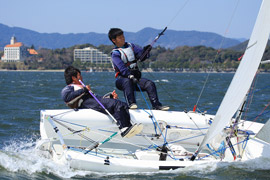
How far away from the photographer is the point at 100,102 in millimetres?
4848

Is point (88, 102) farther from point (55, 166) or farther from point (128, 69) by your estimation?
point (55, 166)

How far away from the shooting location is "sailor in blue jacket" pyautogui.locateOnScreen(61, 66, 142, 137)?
4.62 m

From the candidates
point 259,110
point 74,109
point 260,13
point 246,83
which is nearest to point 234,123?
point 246,83

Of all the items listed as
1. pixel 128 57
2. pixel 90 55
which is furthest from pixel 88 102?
pixel 90 55

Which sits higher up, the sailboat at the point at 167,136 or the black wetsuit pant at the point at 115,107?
the black wetsuit pant at the point at 115,107

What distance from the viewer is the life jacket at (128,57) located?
5.15m

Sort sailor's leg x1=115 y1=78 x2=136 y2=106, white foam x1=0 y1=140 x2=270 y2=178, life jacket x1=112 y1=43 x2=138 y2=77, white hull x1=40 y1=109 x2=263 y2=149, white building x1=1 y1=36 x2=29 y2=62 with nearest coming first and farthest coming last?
white foam x1=0 y1=140 x2=270 y2=178
white hull x1=40 y1=109 x2=263 y2=149
sailor's leg x1=115 y1=78 x2=136 y2=106
life jacket x1=112 y1=43 x2=138 y2=77
white building x1=1 y1=36 x2=29 y2=62

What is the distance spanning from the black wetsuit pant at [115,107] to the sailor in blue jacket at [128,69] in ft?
0.78

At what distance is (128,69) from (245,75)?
5.32 feet

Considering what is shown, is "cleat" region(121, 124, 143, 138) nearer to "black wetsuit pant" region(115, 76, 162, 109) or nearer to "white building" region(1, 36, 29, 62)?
"black wetsuit pant" region(115, 76, 162, 109)

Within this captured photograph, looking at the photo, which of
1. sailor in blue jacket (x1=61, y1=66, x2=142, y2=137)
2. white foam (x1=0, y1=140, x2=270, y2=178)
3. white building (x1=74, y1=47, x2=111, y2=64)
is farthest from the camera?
white building (x1=74, y1=47, x2=111, y2=64)

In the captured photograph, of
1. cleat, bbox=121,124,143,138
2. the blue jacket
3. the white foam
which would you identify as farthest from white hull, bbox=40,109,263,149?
the blue jacket

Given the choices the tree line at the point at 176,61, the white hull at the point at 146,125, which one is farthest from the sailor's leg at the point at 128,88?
the tree line at the point at 176,61

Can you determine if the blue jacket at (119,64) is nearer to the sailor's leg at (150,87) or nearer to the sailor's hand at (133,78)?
the sailor's hand at (133,78)
